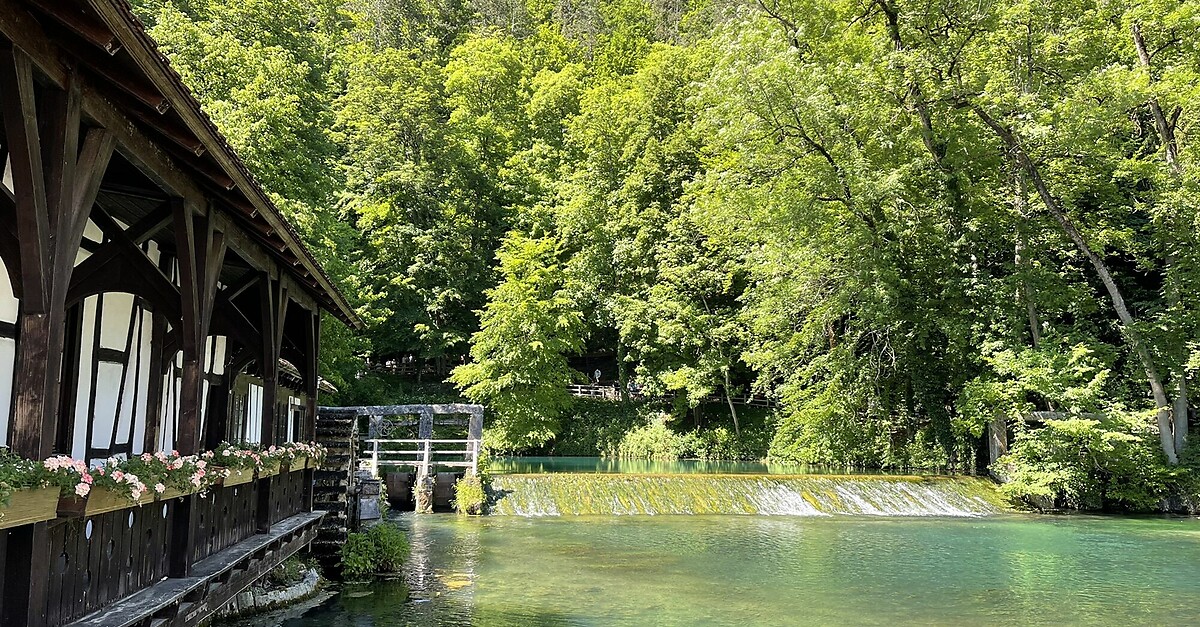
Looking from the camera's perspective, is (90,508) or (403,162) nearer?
(90,508)

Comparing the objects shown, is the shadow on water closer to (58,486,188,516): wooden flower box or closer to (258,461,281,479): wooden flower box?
(258,461,281,479): wooden flower box

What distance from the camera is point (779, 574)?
1345 centimetres

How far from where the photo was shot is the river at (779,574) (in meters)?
10.8

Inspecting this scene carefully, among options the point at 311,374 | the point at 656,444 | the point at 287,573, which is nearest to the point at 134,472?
the point at 287,573

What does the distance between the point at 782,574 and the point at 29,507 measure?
11.1 m

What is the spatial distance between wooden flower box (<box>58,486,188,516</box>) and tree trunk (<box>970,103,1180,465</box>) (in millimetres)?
22214

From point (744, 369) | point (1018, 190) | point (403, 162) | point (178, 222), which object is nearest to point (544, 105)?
point (403, 162)

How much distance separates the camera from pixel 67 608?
208 inches

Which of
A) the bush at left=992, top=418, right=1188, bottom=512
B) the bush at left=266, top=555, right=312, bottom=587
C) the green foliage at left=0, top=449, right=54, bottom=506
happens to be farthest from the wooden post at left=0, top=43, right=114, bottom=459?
the bush at left=992, top=418, right=1188, bottom=512

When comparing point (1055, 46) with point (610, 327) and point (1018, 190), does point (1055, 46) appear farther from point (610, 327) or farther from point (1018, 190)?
point (610, 327)

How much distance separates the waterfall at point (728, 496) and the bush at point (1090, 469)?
1.10m

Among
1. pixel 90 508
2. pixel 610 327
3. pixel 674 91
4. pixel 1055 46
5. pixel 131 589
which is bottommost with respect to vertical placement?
pixel 131 589

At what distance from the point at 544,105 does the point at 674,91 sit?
8.21m

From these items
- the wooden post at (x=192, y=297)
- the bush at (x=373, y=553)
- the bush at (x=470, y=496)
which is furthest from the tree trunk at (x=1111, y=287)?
the wooden post at (x=192, y=297)
